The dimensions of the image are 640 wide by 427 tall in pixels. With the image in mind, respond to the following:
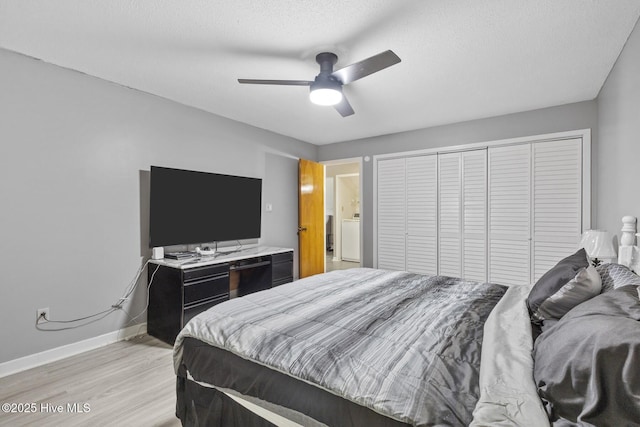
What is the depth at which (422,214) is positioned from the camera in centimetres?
440

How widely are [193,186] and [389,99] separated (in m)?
2.36

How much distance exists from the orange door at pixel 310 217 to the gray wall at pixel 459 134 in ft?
1.91

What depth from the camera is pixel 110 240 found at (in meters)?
2.86

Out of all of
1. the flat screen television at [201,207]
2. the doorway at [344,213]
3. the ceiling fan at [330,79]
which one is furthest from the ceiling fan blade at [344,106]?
the doorway at [344,213]

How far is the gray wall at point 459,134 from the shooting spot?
339 cm

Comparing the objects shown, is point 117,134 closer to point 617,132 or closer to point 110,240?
point 110,240

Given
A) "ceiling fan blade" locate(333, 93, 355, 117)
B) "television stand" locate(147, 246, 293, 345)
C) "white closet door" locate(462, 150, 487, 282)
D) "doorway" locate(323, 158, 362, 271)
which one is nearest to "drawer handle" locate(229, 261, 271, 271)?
"television stand" locate(147, 246, 293, 345)

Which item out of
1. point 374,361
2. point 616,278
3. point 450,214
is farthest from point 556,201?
point 374,361

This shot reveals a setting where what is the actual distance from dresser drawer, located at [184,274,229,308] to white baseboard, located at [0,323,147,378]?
0.75m

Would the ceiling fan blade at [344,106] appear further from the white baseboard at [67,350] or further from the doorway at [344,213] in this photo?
the doorway at [344,213]

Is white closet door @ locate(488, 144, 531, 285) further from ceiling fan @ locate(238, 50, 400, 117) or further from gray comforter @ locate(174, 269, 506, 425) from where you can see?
ceiling fan @ locate(238, 50, 400, 117)

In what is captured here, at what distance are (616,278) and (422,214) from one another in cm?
298

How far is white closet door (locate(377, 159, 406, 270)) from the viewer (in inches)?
180

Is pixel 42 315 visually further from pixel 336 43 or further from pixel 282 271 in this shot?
pixel 336 43
